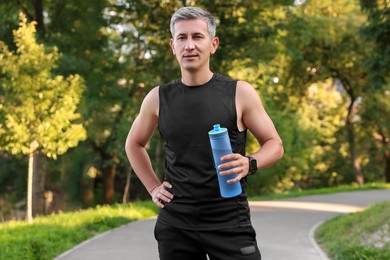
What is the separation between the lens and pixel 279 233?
1359 cm

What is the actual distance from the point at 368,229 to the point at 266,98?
649 inches

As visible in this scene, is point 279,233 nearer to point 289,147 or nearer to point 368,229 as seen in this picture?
point 368,229

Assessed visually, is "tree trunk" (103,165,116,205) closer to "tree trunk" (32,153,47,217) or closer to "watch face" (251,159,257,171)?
"tree trunk" (32,153,47,217)

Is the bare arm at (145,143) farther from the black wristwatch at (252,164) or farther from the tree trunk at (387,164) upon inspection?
the tree trunk at (387,164)

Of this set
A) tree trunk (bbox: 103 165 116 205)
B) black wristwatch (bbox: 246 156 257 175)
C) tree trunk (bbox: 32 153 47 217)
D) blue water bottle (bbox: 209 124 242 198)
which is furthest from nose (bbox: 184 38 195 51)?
tree trunk (bbox: 103 165 116 205)

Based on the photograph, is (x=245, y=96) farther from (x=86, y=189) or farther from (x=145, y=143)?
(x=86, y=189)

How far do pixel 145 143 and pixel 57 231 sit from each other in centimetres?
869

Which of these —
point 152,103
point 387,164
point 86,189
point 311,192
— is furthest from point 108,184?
point 152,103

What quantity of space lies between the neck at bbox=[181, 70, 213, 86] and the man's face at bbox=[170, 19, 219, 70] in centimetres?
3

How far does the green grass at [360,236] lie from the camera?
Answer: 9.11 meters

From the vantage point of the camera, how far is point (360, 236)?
12258mm

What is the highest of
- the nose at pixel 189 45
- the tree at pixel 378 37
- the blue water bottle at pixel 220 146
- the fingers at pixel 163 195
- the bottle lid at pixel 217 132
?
the tree at pixel 378 37

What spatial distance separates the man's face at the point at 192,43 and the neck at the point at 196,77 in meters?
0.03

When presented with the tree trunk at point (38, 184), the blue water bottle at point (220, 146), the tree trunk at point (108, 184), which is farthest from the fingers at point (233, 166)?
the tree trunk at point (108, 184)
